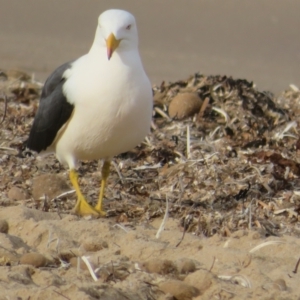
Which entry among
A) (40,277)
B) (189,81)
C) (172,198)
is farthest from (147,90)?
(189,81)

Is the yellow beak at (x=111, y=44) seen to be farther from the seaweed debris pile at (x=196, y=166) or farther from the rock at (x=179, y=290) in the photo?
the rock at (x=179, y=290)

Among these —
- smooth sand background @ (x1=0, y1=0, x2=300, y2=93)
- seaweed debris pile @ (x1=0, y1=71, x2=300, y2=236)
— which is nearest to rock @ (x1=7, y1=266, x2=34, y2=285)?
seaweed debris pile @ (x1=0, y1=71, x2=300, y2=236)

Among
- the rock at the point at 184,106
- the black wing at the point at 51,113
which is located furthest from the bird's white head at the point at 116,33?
the rock at the point at 184,106

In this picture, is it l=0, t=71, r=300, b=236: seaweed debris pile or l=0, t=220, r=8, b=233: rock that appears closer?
l=0, t=220, r=8, b=233: rock

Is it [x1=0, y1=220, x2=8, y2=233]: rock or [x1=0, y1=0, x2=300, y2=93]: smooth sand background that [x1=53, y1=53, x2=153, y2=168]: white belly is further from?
[x1=0, y1=0, x2=300, y2=93]: smooth sand background

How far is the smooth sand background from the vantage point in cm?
1218

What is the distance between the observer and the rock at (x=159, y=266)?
4309mm

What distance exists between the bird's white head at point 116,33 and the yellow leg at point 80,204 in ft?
3.05

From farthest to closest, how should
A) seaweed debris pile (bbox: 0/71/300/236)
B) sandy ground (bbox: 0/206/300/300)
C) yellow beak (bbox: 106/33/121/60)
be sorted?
seaweed debris pile (bbox: 0/71/300/236)
yellow beak (bbox: 106/33/121/60)
sandy ground (bbox: 0/206/300/300)

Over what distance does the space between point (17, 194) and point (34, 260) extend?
149 centimetres

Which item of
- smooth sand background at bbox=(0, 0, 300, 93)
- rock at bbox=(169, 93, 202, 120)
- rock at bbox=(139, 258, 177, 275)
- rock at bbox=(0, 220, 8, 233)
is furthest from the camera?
smooth sand background at bbox=(0, 0, 300, 93)

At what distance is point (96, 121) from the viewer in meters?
5.39

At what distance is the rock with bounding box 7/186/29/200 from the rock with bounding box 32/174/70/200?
0.06 m

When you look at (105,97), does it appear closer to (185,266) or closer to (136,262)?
(136,262)
